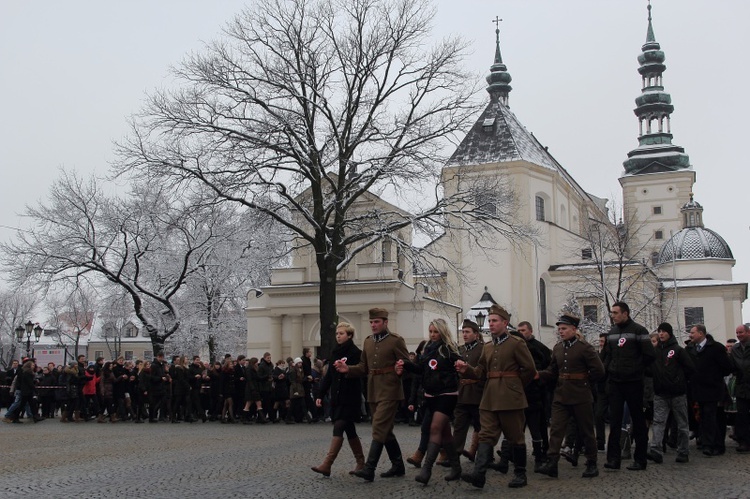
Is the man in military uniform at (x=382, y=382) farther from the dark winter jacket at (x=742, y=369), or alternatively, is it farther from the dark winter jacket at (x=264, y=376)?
the dark winter jacket at (x=264, y=376)

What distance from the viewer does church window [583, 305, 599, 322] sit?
58438 millimetres

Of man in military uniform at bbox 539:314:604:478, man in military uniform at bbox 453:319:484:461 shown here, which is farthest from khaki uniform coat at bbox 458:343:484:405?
man in military uniform at bbox 539:314:604:478

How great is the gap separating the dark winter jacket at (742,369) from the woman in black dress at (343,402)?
6.56 m

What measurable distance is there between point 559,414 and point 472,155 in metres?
49.2

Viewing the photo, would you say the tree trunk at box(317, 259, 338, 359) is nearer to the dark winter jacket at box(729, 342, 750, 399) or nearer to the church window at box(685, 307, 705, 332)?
the dark winter jacket at box(729, 342, 750, 399)

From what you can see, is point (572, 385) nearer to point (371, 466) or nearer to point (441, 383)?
point (441, 383)

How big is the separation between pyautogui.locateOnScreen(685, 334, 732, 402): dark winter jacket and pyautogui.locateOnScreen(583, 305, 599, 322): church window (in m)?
44.5

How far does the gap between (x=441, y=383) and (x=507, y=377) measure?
0.95 metres

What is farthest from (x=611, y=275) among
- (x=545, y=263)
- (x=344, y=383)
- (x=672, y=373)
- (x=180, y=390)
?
(x=344, y=383)

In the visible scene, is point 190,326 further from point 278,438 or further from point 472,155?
point 278,438

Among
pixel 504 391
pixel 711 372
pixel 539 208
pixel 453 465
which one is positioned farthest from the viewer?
pixel 539 208

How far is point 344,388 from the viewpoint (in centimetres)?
1146

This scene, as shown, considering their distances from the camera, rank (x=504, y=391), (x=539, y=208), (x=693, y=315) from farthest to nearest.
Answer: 1. (x=693, y=315)
2. (x=539, y=208)
3. (x=504, y=391)

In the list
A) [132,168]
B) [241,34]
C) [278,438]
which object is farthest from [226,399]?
[241,34]
